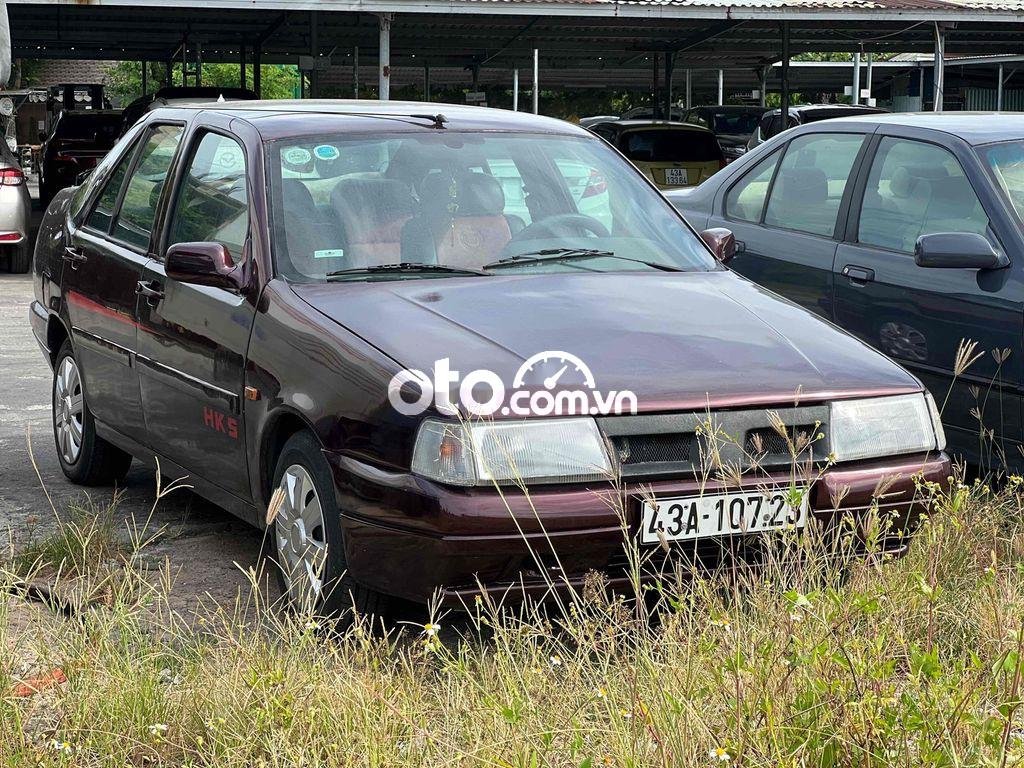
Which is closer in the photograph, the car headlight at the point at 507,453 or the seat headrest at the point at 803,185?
the car headlight at the point at 507,453

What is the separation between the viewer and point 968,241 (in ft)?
18.8

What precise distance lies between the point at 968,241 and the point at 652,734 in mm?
3470

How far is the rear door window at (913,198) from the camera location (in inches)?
244

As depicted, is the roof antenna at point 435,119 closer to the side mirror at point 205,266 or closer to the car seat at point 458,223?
the car seat at point 458,223

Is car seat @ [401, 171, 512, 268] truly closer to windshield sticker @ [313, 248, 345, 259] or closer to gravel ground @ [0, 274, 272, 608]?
windshield sticker @ [313, 248, 345, 259]

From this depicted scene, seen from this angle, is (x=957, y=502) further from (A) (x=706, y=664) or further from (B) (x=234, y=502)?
(B) (x=234, y=502)

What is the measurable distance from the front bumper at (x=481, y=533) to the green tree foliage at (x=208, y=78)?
45.5m

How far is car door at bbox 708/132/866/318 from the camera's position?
674 cm

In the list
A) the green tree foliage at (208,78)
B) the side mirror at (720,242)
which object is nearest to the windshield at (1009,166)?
the side mirror at (720,242)

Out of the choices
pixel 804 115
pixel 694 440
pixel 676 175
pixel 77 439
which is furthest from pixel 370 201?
pixel 804 115

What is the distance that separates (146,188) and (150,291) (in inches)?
27.5

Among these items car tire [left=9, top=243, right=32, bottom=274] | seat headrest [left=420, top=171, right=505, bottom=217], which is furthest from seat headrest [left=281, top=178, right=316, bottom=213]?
car tire [left=9, top=243, right=32, bottom=274]

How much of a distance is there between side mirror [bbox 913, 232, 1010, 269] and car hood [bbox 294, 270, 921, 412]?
1091 mm

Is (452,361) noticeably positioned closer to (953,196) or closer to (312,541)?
(312,541)
